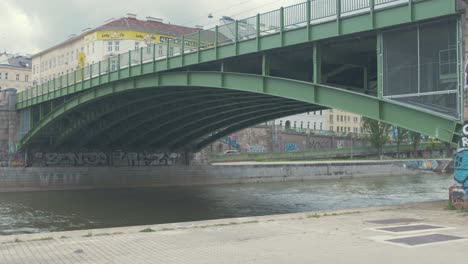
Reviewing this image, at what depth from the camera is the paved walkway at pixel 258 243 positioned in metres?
9.41

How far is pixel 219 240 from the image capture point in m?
11.5

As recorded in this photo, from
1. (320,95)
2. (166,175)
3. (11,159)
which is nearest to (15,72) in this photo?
(11,159)

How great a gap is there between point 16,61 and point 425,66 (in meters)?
109

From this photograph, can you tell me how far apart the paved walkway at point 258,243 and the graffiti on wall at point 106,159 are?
118 ft

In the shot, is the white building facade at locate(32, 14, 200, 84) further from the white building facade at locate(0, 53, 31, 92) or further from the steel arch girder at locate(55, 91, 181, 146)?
the steel arch girder at locate(55, 91, 181, 146)

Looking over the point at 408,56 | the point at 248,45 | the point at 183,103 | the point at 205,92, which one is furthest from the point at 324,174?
the point at 408,56

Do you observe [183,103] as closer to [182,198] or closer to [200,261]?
[182,198]

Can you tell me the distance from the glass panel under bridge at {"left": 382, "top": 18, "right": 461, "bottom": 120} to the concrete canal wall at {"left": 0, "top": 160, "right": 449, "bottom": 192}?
3441cm

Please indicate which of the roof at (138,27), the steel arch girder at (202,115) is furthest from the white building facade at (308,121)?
the steel arch girder at (202,115)

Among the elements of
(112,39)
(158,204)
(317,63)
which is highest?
(112,39)

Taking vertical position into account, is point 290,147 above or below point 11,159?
above

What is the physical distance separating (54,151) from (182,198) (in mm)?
15492

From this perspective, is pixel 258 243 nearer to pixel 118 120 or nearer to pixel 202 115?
pixel 202 115

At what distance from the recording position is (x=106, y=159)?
160ft
